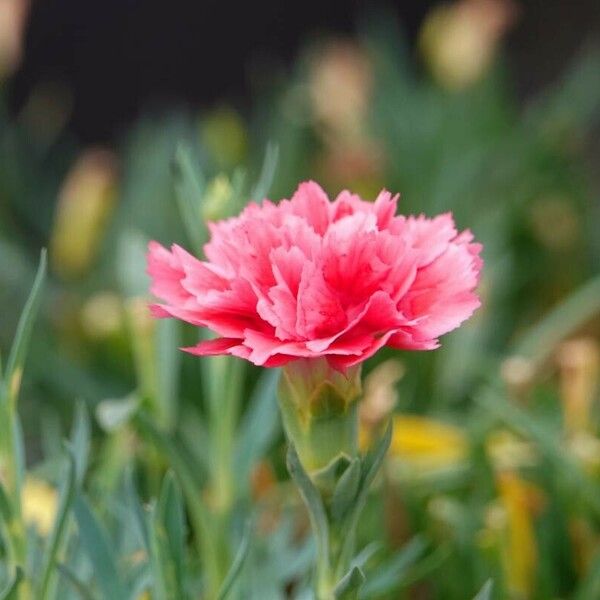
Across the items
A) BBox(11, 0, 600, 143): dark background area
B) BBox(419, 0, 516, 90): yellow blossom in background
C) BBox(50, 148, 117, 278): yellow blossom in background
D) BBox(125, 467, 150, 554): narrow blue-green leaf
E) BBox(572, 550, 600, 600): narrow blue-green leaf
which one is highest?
BBox(11, 0, 600, 143): dark background area

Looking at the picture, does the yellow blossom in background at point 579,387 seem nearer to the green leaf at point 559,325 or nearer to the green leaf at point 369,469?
the green leaf at point 559,325

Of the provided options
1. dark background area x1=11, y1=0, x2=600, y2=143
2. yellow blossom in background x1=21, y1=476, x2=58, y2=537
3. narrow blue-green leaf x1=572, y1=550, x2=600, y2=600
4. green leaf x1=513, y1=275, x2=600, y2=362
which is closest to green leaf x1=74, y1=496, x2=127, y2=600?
yellow blossom in background x1=21, y1=476, x2=58, y2=537

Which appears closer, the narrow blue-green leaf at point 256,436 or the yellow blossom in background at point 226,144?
the narrow blue-green leaf at point 256,436

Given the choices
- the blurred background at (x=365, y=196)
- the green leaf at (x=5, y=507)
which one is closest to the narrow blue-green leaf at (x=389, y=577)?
the blurred background at (x=365, y=196)

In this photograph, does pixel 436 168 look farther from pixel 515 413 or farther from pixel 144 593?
pixel 144 593

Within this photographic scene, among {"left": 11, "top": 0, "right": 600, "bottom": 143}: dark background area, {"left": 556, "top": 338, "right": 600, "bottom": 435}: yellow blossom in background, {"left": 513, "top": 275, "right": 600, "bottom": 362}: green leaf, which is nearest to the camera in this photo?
{"left": 556, "top": 338, "right": 600, "bottom": 435}: yellow blossom in background

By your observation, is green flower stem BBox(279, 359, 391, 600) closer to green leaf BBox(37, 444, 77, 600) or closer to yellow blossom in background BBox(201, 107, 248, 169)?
green leaf BBox(37, 444, 77, 600)

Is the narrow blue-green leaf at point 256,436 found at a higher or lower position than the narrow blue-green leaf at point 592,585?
higher
